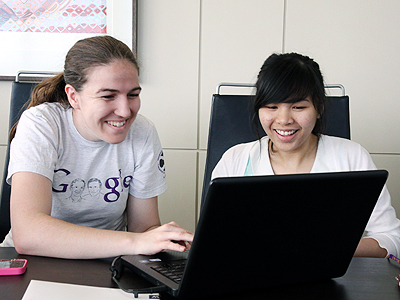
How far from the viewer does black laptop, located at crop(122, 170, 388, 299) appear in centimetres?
59

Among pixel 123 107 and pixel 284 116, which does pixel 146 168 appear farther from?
pixel 284 116

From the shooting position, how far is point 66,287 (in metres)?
0.69

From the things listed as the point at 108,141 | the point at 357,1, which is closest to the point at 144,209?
the point at 108,141

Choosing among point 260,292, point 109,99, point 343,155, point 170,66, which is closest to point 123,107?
point 109,99

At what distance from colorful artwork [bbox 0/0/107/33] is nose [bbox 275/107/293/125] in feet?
3.72

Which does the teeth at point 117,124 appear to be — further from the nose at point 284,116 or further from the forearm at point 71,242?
the nose at point 284,116

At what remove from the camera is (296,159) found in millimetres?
1453

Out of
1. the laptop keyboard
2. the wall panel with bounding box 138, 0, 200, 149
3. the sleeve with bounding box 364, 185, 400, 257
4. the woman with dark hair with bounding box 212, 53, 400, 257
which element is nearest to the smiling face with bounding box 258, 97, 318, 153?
the woman with dark hair with bounding box 212, 53, 400, 257

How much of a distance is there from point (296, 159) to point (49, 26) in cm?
139

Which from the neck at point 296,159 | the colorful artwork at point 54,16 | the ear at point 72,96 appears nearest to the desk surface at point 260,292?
the ear at point 72,96

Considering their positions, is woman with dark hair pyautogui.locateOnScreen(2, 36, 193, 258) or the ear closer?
woman with dark hair pyautogui.locateOnScreen(2, 36, 193, 258)

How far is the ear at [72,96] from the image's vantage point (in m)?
1.20

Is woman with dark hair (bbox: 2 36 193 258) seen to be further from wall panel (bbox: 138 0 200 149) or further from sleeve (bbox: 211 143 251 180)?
wall panel (bbox: 138 0 200 149)

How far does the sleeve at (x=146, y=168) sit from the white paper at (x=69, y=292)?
2.03 ft
